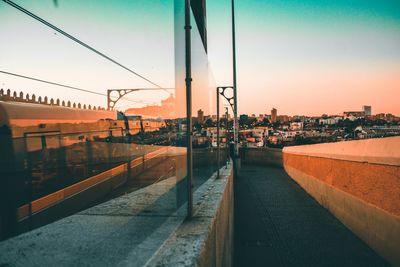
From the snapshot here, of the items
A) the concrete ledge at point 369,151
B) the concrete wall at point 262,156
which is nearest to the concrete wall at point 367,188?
the concrete ledge at point 369,151

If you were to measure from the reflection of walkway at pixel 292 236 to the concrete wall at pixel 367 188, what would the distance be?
12.9 inches

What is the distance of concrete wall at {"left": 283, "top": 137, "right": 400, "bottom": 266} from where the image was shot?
512 centimetres

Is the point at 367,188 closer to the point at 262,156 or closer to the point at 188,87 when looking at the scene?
the point at 188,87

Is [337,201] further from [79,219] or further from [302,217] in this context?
[79,219]

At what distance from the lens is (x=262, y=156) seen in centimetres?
2484

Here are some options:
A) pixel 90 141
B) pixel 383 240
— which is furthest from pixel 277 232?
pixel 90 141

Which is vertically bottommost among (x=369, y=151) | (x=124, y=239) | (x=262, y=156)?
(x=262, y=156)

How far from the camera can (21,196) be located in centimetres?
664

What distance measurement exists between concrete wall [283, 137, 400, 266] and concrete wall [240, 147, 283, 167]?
13075 mm

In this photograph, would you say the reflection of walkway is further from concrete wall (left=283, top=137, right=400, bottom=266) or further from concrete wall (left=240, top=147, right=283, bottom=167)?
concrete wall (left=240, top=147, right=283, bottom=167)

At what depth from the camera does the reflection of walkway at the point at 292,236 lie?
5.94 metres

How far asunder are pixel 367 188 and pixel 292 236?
2.17 metres

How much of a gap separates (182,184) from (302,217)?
22.9 feet

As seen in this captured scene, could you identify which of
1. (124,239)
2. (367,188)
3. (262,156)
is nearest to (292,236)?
(367,188)
